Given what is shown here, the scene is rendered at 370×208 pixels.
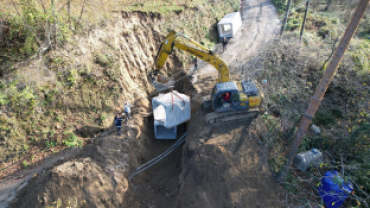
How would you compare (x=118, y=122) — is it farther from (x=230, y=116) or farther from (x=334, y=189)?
(x=334, y=189)

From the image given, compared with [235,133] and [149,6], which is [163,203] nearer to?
[235,133]

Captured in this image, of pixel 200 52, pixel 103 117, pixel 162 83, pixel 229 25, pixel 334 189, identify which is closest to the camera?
pixel 334 189

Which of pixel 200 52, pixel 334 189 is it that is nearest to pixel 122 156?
pixel 200 52

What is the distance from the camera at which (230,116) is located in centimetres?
464

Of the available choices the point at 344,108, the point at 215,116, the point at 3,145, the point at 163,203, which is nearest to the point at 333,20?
the point at 344,108

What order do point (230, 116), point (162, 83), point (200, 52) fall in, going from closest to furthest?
point (230, 116) < point (200, 52) < point (162, 83)

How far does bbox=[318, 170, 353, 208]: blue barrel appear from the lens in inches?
115

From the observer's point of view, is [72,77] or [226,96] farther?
[72,77]

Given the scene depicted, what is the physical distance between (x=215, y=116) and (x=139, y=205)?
219 cm

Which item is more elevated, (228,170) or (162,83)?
(162,83)

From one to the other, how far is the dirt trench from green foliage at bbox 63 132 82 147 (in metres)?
0.31

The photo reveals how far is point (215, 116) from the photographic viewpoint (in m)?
4.63

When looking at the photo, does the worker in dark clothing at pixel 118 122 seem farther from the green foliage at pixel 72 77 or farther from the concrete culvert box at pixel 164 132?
the green foliage at pixel 72 77

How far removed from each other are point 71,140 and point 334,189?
4721mm
